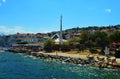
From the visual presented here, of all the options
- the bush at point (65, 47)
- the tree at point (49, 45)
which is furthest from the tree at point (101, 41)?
the tree at point (49, 45)

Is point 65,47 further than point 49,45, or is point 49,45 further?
point 49,45

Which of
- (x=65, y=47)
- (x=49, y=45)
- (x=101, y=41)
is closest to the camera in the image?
(x=101, y=41)

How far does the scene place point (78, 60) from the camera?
8794 centimetres

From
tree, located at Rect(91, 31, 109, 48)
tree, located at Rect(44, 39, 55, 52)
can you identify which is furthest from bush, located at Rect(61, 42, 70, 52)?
tree, located at Rect(91, 31, 109, 48)

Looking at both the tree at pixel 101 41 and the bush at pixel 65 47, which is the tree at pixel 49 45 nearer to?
the bush at pixel 65 47

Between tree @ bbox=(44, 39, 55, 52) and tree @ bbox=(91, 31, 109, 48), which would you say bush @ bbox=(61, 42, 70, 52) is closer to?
tree @ bbox=(44, 39, 55, 52)

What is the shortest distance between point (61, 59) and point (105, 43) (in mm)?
20968

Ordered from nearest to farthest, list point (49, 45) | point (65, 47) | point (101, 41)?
point (101, 41) < point (65, 47) < point (49, 45)

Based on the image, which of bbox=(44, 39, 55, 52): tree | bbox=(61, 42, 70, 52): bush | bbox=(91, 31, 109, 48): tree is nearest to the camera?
bbox=(91, 31, 109, 48): tree

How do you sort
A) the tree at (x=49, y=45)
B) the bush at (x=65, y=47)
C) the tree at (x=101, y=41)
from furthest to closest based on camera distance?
the tree at (x=49, y=45)
the bush at (x=65, y=47)
the tree at (x=101, y=41)

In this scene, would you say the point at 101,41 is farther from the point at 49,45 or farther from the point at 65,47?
the point at 49,45

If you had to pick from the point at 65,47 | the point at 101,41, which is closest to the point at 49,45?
the point at 65,47

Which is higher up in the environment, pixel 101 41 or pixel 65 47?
pixel 101 41

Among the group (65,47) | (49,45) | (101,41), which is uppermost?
(101,41)
